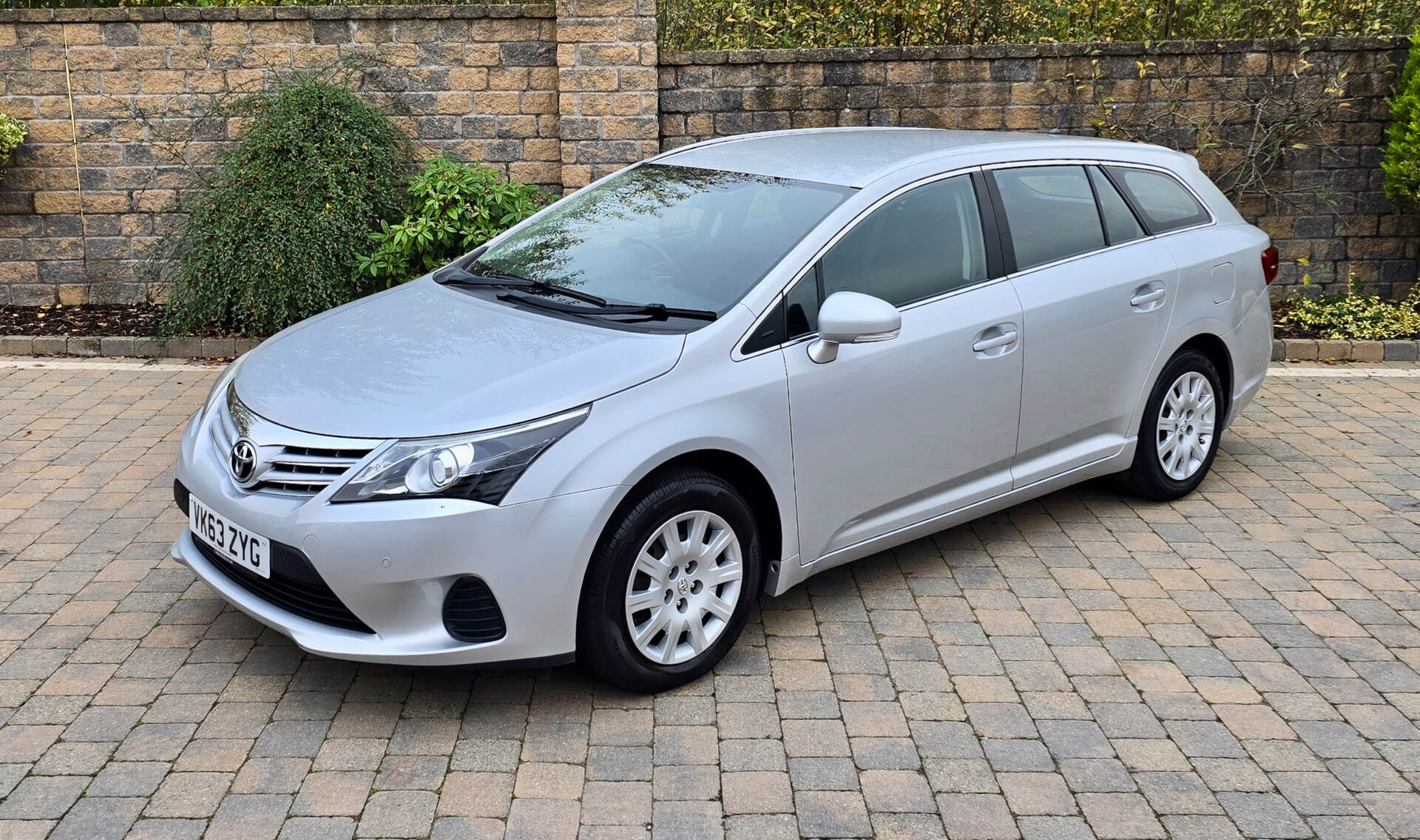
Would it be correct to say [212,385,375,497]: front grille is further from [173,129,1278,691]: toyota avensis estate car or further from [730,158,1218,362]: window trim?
[730,158,1218,362]: window trim

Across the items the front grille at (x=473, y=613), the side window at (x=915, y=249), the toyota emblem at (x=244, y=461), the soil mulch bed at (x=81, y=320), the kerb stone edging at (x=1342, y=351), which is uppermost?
the side window at (x=915, y=249)

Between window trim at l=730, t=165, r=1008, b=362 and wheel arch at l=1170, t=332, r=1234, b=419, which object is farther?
wheel arch at l=1170, t=332, r=1234, b=419

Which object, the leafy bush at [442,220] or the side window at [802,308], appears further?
the leafy bush at [442,220]

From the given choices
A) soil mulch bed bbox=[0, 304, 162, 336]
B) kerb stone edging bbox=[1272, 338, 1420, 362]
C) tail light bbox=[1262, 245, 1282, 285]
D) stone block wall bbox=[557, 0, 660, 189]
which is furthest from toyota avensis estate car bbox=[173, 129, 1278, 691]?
soil mulch bed bbox=[0, 304, 162, 336]

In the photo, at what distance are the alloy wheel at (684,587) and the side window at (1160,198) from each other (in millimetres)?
2715

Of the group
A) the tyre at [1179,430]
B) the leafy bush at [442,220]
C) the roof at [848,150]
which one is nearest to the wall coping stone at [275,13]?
the leafy bush at [442,220]

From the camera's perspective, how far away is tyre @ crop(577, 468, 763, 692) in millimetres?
3840

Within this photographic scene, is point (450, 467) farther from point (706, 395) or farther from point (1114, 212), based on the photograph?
point (1114, 212)

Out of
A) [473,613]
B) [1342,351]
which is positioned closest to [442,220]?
[473,613]

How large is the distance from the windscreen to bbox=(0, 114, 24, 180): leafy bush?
17.7ft

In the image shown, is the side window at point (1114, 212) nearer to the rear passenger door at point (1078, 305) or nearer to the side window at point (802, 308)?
the rear passenger door at point (1078, 305)

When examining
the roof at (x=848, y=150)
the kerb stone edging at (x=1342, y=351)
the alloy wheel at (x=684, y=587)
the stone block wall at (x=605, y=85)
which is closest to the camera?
the alloy wheel at (x=684, y=587)

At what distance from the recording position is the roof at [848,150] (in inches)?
193

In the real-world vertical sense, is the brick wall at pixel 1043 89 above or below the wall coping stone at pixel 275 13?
below
